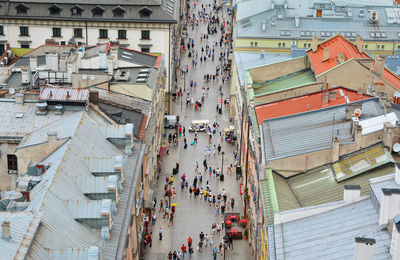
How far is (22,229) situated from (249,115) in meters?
41.1

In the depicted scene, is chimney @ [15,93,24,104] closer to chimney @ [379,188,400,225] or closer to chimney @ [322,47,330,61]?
chimney @ [322,47,330,61]

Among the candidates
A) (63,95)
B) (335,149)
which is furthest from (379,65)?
(63,95)

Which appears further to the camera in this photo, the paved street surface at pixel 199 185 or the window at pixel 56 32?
the window at pixel 56 32

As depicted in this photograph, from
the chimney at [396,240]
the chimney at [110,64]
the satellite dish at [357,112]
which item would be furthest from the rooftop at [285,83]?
the chimney at [396,240]

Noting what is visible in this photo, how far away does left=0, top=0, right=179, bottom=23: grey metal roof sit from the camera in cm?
12106

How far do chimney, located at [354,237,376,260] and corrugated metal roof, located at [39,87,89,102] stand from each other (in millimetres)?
37526

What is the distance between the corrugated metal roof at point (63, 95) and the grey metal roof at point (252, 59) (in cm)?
4073

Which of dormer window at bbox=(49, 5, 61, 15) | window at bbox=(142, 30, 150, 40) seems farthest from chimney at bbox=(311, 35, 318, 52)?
dormer window at bbox=(49, 5, 61, 15)

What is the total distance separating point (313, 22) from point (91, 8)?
35655mm

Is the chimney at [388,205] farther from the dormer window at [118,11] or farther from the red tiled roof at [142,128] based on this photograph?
the dormer window at [118,11]

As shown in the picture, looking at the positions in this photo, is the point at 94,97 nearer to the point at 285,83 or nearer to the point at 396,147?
the point at 285,83

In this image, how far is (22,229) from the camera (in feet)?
172

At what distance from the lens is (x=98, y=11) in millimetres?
121938

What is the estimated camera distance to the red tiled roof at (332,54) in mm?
91562
